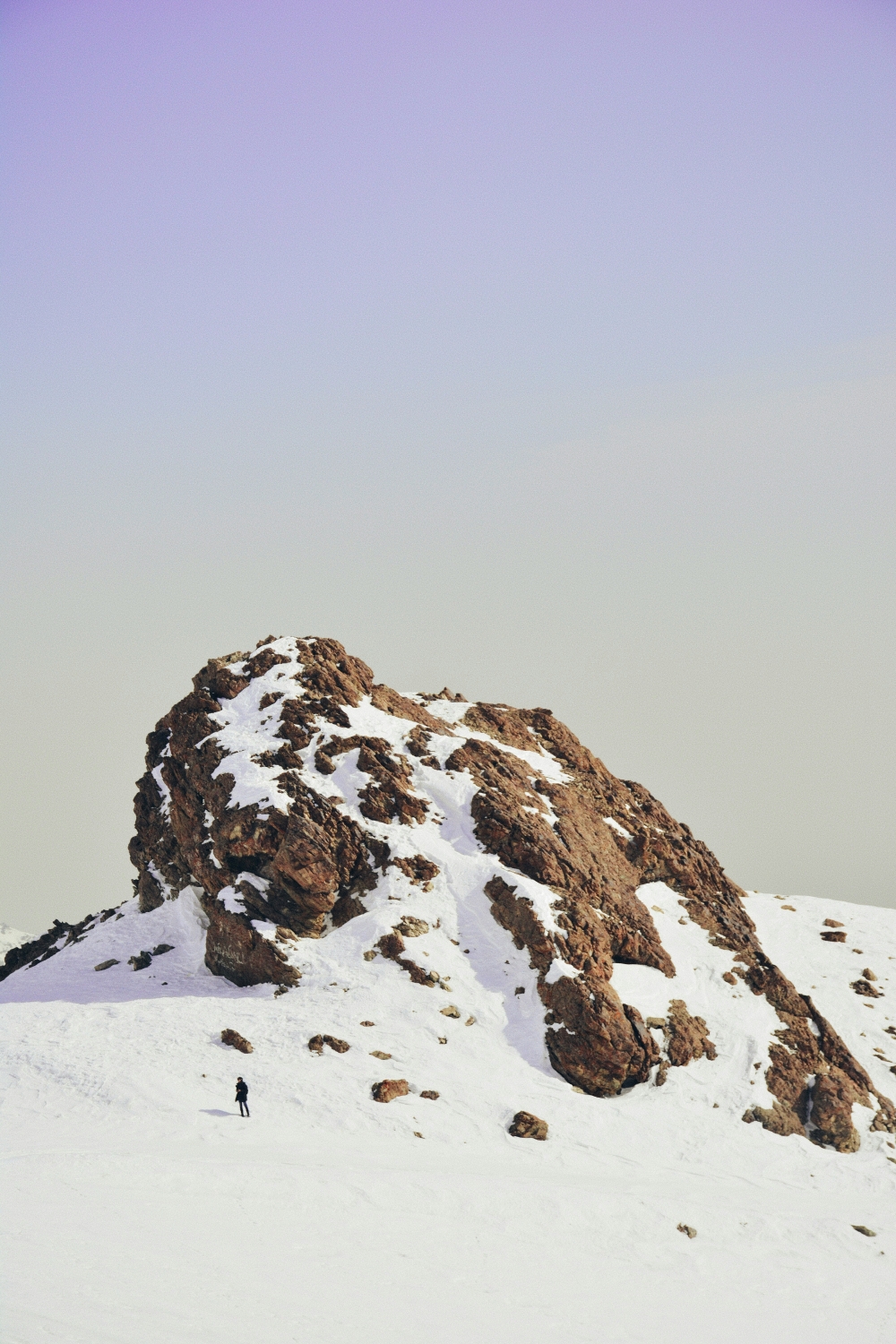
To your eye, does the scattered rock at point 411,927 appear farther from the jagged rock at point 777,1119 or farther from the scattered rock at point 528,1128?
the jagged rock at point 777,1119

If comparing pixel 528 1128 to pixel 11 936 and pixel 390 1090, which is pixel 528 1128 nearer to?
pixel 390 1090

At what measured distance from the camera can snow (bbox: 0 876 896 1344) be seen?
26609 millimetres

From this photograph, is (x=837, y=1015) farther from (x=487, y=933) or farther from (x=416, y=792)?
(x=416, y=792)

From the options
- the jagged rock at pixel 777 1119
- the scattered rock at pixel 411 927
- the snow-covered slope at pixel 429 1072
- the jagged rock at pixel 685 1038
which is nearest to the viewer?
the snow-covered slope at pixel 429 1072

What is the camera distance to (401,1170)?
33500 mm

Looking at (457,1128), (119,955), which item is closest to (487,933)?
(457,1128)

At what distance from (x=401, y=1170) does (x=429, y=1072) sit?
217 inches

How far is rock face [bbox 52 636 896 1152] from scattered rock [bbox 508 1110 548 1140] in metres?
3.49

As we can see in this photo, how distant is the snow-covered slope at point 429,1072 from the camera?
2802 centimetres

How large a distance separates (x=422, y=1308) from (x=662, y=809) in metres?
35.7

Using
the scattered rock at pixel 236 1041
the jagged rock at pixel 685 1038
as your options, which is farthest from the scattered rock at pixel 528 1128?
the scattered rock at pixel 236 1041

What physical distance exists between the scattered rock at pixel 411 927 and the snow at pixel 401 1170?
11.1 inches

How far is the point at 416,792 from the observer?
1967 inches

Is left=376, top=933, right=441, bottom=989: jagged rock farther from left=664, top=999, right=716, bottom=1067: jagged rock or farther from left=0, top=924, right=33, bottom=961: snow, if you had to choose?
left=0, top=924, right=33, bottom=961: snow
